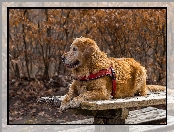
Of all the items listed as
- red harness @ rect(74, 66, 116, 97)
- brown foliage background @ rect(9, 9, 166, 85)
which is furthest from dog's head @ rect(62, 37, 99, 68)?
brown foliage background @ rect(9, 9, 166, 85)

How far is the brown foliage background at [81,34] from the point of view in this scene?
597 cm

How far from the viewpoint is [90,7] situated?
19.1 feet

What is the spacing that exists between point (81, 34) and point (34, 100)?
104 centimetres

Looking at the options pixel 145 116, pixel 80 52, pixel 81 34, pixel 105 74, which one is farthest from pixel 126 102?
pixel 145 116

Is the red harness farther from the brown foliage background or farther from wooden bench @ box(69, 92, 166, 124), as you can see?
the brown foliage background

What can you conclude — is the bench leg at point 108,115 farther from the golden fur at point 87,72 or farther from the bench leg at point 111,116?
the golden fur at point 87,72

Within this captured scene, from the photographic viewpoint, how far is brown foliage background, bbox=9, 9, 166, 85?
19.6 feet

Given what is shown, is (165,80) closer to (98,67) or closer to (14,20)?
(98,67)

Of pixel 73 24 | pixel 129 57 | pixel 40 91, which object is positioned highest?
pixel 73 24

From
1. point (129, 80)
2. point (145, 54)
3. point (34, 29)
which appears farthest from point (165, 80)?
point (34, 29)

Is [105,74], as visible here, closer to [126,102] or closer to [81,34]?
[126,102]

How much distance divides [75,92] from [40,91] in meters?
1.26

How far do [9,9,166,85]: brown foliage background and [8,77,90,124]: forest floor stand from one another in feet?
0.35

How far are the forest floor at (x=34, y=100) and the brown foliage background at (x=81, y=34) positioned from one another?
106mm
